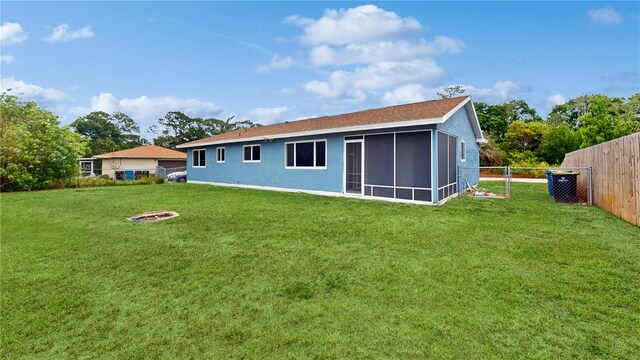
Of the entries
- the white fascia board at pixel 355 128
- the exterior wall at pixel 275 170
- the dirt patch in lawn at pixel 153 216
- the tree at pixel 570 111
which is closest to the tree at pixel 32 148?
the exterior wall at pixel 275 170

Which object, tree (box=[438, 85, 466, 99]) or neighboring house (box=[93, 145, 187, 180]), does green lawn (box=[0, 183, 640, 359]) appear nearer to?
neighboring house (box=[93, 145, 187, 180])

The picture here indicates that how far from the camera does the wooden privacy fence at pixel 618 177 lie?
5.76 metres

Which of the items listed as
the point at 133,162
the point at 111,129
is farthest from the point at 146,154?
the point at 111,129

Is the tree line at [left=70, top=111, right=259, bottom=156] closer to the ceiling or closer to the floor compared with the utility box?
closer to the ceiling

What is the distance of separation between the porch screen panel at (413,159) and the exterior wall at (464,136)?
41 cm

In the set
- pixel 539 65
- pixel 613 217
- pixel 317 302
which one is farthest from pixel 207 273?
pixel 539 65

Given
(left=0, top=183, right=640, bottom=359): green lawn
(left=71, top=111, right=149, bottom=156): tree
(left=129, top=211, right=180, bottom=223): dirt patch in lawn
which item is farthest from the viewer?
(left=71, top=111, right=149, bottom=156): tree

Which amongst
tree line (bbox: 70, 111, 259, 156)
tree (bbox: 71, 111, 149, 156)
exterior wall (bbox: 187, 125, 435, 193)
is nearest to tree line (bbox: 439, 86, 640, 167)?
exterior wall (bbox: 187, 125, 435, 193)

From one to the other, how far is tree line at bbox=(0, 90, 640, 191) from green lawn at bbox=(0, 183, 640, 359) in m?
11.9

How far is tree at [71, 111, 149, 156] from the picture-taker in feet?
167

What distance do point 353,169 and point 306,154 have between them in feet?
7.60

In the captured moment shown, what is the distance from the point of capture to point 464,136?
41.4 ft

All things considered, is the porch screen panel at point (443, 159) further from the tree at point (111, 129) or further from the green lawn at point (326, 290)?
the tree at point (111, 129)

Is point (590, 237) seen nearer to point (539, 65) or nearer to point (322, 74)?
point (322, 74)
